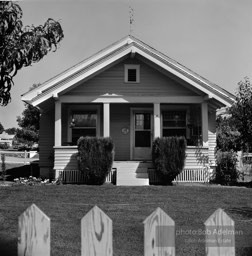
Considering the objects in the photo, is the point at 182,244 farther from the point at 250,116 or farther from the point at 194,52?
the point at 194,52

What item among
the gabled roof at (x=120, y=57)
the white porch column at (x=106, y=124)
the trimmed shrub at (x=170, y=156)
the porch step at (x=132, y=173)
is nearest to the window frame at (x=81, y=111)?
the gabled roof at (x=120, y=57)

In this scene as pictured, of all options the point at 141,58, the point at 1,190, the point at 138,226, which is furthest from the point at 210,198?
the point at 141,58

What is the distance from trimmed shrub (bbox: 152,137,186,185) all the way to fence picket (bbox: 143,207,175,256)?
11274 mm

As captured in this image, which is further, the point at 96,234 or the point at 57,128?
the point at 57,128

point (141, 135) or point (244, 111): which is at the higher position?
point (244, 111)

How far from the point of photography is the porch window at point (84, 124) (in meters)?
16.0

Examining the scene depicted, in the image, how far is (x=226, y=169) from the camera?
14.6 m

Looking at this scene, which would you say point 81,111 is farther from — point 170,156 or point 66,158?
point 170,156

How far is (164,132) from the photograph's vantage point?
16281 millimetres

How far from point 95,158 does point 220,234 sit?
36.2ft

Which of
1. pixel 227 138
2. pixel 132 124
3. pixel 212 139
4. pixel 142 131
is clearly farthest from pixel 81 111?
pixel 227 138

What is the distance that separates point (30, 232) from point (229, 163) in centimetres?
1333

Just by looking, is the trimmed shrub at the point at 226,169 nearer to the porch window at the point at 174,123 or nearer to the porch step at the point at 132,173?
the porch window at the point at 174,123

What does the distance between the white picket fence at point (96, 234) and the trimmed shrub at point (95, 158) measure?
35.7 feet
